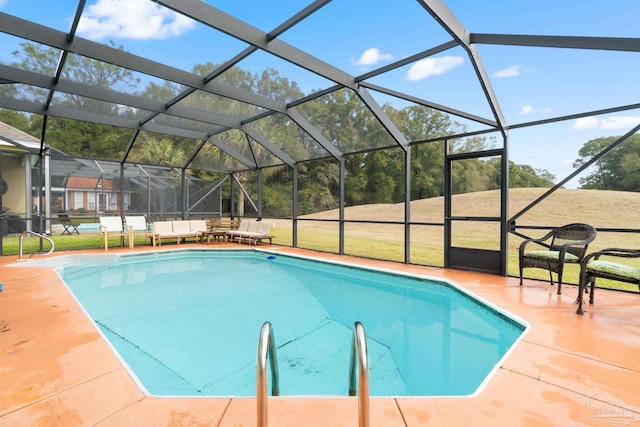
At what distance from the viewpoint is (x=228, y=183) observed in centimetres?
1233

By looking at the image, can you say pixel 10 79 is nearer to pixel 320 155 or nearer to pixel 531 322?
pixel 320 155

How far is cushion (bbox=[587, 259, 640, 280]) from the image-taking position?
129 inches

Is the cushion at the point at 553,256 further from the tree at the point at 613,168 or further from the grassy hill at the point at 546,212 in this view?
the tree at the point at 613,168

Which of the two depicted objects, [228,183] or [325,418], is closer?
[325,418]

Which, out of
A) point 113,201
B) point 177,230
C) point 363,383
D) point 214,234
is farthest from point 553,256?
point 113,201

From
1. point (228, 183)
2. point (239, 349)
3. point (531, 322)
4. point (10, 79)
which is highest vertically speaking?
point (10, 79)

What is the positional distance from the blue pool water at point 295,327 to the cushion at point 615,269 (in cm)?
113

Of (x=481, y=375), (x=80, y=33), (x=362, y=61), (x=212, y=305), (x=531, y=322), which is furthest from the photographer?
(x=362, y=61)

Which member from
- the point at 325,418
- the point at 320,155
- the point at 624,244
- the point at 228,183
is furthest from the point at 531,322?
the point at 228,183

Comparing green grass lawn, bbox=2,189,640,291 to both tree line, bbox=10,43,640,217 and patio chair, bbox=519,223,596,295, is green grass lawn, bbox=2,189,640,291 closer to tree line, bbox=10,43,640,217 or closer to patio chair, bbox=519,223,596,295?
tree line, bbox=10,43,640,217

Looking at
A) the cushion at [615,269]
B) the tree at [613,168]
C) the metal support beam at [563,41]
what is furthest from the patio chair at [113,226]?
the tree at [613,168]

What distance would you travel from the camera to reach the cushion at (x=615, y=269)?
3.27 metres

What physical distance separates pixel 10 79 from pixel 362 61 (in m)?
5.88

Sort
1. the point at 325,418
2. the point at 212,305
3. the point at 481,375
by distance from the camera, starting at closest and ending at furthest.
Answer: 1. the point at 325,418
2. the point at 481,375
3. the point at 212,305
